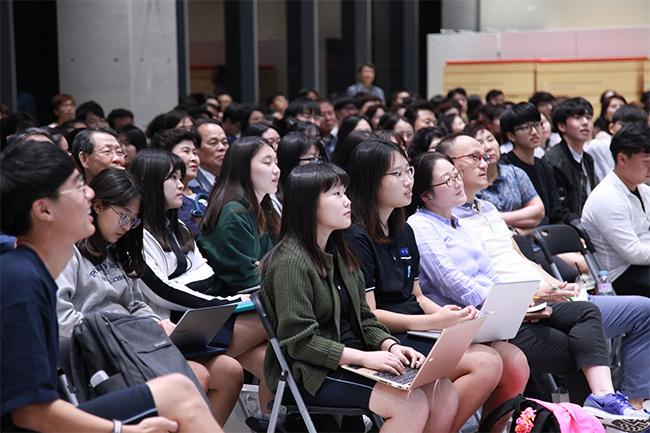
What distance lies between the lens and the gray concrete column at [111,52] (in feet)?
23.9

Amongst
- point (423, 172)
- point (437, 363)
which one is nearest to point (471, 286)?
point (423, 172)

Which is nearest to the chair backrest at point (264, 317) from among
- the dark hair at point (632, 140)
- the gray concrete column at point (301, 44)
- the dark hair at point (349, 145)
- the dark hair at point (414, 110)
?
the dark hair at point (349, 145)

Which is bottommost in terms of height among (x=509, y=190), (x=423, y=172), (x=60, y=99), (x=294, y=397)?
(x=294, y=397)

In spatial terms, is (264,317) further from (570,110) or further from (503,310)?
(570,110)

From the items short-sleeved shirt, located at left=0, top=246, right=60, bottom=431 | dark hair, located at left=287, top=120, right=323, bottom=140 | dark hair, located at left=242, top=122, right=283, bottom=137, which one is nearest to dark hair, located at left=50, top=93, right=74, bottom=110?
dark hair, located at left=287, top=120, right=323, bottom=140

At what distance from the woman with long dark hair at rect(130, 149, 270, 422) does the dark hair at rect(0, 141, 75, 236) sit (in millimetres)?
927

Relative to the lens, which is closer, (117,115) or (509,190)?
(509,190)

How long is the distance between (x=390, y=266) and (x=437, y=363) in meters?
0.64

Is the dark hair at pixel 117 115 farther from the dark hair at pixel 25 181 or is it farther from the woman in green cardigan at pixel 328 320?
the dark hair at pixel 25 181

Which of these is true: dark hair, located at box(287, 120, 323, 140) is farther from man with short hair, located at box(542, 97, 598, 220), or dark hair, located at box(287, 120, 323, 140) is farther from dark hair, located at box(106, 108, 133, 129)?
dark hair, located at box(106, 108, 133, 129)

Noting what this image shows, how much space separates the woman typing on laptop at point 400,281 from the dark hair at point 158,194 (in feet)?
→ 2.59

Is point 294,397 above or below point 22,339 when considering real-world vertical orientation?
below

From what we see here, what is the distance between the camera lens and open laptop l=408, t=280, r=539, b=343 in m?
2.63

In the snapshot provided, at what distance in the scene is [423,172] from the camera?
10.6 feet
